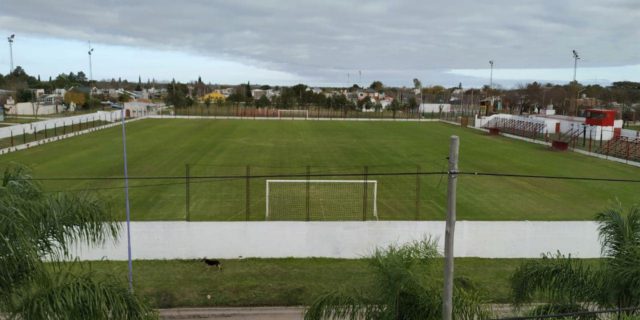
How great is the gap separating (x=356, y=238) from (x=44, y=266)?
1078 cm

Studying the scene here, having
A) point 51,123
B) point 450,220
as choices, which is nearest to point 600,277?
point 450,220

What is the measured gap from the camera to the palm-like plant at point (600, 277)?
8398mm

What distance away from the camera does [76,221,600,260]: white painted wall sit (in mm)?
16344

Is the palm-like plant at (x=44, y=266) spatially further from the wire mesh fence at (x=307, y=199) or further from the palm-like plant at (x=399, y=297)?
the wire mesh fence at (x=307, y=199)

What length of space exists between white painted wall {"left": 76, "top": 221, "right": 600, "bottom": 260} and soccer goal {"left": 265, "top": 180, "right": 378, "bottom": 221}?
2576 mm

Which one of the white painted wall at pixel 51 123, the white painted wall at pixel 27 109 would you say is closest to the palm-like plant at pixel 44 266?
the white painted wall at pixel 51 123

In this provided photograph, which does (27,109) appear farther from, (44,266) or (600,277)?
(600,277)

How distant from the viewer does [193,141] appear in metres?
46.6

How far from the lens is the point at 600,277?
347 inches

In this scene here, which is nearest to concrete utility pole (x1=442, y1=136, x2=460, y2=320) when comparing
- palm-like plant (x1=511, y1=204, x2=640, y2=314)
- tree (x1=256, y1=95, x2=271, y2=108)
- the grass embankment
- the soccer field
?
palm-like plant (x1=511, y1=204, x2=640, y2=314)

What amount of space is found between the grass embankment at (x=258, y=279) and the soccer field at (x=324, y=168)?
10.9 ft

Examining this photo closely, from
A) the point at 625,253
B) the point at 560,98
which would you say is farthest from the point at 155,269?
the point at 560,98

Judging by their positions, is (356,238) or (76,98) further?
(76,98)

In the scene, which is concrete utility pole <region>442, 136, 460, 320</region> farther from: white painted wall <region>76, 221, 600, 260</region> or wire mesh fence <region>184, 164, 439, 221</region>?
wire mesh fence <region>184, 164, 439, 221</region>
